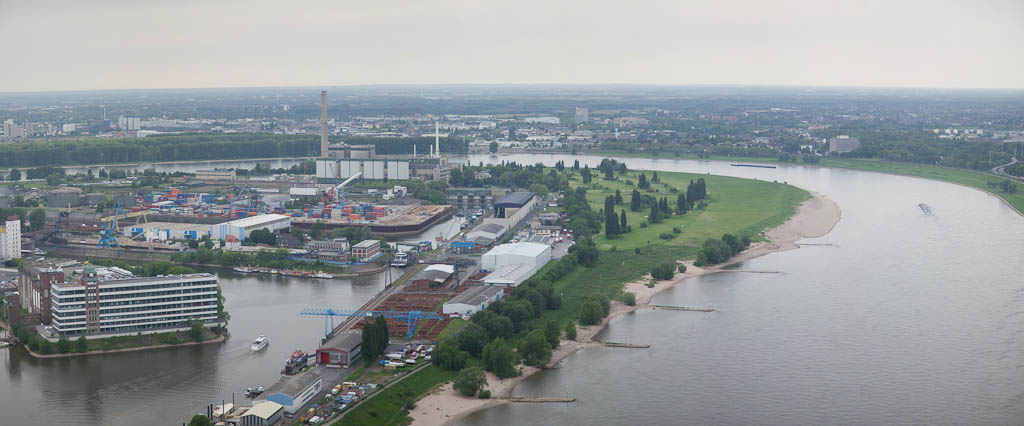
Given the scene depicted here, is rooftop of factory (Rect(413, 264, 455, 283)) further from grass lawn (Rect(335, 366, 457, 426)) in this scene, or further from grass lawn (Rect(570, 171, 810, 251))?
grass lawn (Rect(335, 366, 457, 426))

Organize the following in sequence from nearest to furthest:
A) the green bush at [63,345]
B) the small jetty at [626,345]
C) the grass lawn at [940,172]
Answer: the green bush at [63,345] < the small jetty at [626,345] < the grass lawn at [940,172]

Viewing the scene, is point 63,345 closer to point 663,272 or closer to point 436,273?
point 436,273

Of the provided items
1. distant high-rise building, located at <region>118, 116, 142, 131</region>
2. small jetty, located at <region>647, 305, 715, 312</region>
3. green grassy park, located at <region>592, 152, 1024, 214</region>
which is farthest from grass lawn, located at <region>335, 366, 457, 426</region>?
distant high-rise building, located at <region>118, 116, 142, 131</region>

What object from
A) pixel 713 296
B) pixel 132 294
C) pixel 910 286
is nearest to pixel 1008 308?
pixel 910 286

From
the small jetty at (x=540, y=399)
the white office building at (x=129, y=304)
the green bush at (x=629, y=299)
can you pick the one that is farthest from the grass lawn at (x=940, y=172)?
the white office building at (x=129, y=304)

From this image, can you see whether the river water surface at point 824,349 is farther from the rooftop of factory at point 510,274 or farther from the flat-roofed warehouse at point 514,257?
the flat-roofed warehouse at point 514,257

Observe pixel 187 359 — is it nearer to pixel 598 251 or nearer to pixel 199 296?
pixel 199 296

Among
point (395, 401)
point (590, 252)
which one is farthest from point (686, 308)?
point (395, 401)
